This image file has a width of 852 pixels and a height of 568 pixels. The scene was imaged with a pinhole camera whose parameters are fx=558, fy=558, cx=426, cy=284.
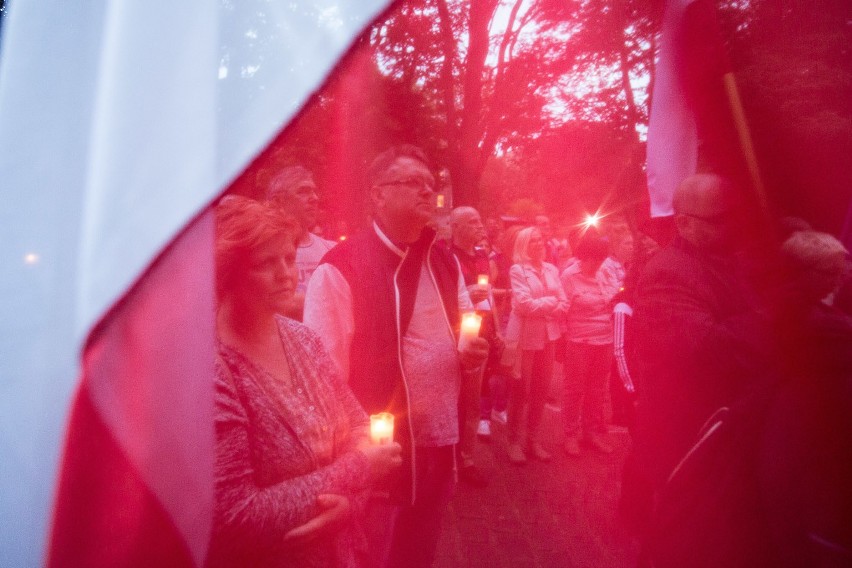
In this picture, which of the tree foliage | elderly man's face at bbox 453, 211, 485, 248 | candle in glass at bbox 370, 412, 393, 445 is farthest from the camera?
elderly man's face at bbox 453, 211, 485, 248

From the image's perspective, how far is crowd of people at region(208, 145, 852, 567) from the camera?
1337 millimetres

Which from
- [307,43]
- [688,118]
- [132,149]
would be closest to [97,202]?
[132,149]

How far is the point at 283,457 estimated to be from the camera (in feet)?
4.39

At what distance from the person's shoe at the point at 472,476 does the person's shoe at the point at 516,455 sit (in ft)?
1.55

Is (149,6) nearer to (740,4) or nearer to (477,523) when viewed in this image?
(740,4)

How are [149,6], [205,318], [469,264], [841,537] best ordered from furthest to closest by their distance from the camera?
[469,264] < [841,537] < [205,318] < [149,6]

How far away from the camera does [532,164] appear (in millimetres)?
7805

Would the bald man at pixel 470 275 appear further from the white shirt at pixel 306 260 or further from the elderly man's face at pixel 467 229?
the white shirt at pixel 306 260

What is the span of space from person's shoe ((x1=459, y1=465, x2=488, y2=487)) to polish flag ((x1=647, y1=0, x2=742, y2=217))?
2219mm

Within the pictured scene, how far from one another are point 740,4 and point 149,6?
2.98 m

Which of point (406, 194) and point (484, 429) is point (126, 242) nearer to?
point (406, 194)

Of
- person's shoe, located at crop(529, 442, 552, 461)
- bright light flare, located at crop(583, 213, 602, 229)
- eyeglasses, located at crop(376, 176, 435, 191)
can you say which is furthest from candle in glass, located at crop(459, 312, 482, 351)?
bright light flare, located at crop(583, 213, 602, 229)

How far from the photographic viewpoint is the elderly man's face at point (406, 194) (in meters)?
2.15

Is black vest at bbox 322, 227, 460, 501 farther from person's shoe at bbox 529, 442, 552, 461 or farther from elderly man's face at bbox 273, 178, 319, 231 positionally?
person's shoe at bbox 529, 442, 552, 461
